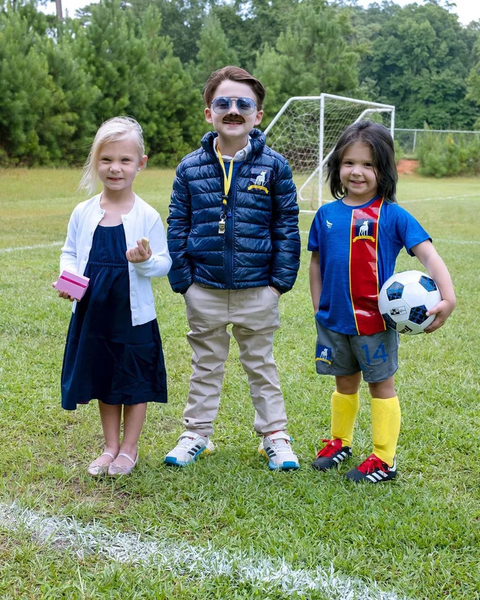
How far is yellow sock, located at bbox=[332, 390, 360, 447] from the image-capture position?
263 centimetres

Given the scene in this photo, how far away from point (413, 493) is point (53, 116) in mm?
18076

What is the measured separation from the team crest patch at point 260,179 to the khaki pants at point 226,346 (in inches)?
Answer: 15.6

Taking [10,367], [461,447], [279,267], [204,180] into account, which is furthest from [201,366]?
[10,367]

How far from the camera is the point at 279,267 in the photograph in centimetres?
259

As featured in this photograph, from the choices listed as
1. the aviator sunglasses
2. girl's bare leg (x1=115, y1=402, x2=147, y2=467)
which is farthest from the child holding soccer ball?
girl's bare leg (x1=115, y1=402, x2=147, y2=467)

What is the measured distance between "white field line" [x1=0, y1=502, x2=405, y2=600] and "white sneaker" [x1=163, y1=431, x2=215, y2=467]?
52cm

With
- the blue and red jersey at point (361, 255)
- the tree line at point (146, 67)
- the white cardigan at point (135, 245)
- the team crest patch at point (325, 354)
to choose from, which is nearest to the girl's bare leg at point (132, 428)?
the white cardigan at point (135, 245)

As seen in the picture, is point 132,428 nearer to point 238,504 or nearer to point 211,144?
point 238,504

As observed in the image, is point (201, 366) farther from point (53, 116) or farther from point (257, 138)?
point (53, 116)

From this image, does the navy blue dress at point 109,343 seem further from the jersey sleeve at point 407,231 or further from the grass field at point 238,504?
the jersey sleeve at point 407,231

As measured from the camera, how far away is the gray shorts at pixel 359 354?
2441 millimetres

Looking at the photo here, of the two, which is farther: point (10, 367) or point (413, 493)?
point (10, 367)

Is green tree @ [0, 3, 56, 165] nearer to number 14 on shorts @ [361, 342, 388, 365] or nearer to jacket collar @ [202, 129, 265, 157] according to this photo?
jacket collar @ [202, 129, 265, 157]

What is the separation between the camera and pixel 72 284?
2.29 meters
